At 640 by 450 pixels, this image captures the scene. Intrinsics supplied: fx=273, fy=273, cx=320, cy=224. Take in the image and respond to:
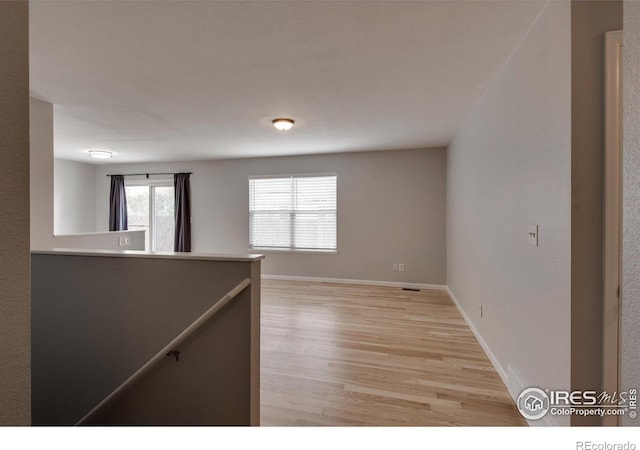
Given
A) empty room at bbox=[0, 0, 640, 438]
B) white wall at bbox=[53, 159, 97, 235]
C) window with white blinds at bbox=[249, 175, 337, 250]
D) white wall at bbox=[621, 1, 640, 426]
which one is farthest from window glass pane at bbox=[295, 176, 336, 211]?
white wall at bbox=[53, 159, 97, 235]

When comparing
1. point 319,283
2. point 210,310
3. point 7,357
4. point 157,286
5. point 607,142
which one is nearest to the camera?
point 7,357

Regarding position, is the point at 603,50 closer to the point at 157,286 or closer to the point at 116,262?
the point at 157,286

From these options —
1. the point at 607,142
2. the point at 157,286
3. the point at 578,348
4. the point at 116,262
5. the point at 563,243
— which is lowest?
the point at 578,348

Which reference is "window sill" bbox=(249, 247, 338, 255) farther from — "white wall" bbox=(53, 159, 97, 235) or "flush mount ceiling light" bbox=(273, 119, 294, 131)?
"white wall" bbox=(53, 159, 97, 235)

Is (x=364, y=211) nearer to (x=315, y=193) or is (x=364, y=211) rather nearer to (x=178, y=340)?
(x=315, y=193)

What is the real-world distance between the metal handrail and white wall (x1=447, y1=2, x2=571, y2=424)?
1.64 meters

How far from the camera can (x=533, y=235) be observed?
5.29 ft

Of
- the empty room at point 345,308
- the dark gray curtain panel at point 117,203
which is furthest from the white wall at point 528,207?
the dark gray curtain panel at point 117,203

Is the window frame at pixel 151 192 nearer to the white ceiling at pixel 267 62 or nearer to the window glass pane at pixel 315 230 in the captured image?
the white ceiling at pixel 267 62

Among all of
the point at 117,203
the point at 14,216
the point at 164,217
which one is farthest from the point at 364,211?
the point at 117,203

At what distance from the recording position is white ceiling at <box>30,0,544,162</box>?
155cm

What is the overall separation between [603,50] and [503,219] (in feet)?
3.67

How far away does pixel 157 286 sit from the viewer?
173 centimetres
